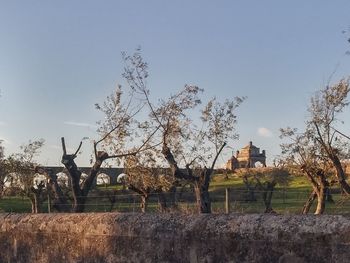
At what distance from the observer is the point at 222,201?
1398 inches

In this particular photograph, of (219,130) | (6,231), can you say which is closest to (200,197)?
(219,130)

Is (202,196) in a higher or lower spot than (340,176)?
lower

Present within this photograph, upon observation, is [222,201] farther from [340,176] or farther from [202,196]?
[340,176]

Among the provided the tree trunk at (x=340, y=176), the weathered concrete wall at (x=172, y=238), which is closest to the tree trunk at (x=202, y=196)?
the tree trunk at (x=340, y=176)

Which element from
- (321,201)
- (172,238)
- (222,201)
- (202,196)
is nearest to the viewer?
(172,238)

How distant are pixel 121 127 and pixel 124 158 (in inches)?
56.8

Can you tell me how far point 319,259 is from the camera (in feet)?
15.8

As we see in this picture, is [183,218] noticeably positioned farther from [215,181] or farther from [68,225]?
[215,181]

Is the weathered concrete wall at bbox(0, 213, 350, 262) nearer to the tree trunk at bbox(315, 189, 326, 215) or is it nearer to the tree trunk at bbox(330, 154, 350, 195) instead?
the tree trunk at bbox(330, 154, 350, 195)

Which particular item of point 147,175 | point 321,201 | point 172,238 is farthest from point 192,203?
point 172,238

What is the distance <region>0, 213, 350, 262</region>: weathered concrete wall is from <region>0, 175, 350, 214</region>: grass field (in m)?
5.11

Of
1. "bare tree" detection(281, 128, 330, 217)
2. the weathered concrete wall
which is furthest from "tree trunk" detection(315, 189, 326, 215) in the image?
the weathered concrete wall

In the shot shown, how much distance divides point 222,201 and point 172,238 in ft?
A: 98.3

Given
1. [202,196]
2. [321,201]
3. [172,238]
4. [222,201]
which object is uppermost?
[202,196]
